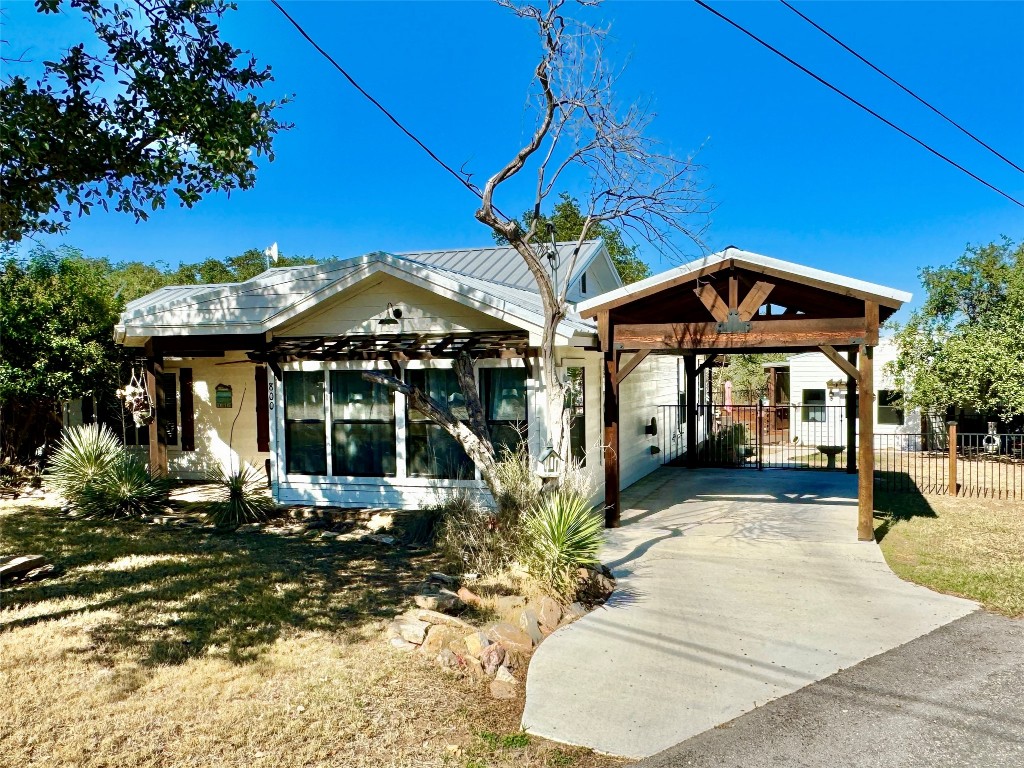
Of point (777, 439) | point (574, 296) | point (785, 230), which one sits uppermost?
point (785, 230)

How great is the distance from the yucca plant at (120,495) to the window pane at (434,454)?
13.1 ft

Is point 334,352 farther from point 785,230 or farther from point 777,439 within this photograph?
point 777,439

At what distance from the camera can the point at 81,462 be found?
10.5 meters

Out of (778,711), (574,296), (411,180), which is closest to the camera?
(778,711)

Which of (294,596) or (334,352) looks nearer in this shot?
(294,596)

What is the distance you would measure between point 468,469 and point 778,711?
6.16m

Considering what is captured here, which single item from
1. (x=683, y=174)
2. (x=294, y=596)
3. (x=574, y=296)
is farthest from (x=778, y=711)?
(x=574, y=296)

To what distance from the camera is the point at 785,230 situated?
2217 cm

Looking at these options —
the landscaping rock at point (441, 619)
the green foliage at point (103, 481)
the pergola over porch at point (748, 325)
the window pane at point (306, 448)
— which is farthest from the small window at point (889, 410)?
the green foliage at point (103, 481)

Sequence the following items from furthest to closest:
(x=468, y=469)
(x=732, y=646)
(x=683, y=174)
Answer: (x=468, y=469) → (x=683, y=174) → (x=732, y=646)

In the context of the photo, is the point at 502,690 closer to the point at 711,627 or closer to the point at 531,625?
the point at 531,625

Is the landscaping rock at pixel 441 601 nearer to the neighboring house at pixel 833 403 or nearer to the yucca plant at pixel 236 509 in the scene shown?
the yucca plant at pixel 236 509

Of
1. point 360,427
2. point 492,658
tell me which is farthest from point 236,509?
point 492,658

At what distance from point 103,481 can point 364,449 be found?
3.90 metres
